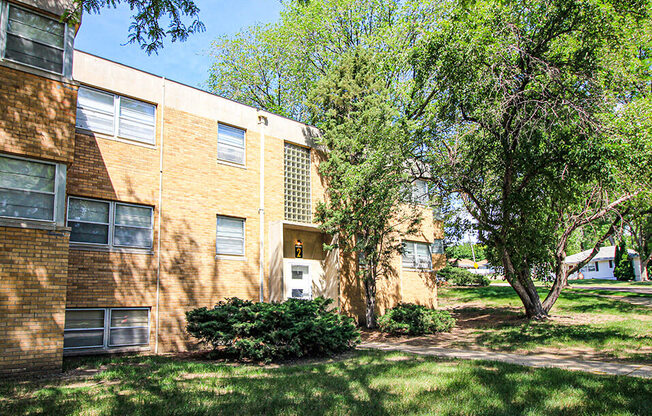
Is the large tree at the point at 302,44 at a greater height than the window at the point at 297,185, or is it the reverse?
the large tree at the point at 302,44

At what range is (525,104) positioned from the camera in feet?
37.2

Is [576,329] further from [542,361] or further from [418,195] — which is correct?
[418,195]

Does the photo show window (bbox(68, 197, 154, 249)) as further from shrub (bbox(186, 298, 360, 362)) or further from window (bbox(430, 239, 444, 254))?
window (bbox(430, 239, 444, 254))

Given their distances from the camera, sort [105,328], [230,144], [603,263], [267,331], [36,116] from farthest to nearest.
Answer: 1. [603,263]
2. [230,144]
3. [105,328]
4. [267,331]
5. [36,116]

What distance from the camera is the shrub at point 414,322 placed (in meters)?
14.9

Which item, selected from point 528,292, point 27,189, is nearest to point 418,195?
point 528,292

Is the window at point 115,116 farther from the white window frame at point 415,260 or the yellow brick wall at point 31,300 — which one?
the white window frame at point 415,260

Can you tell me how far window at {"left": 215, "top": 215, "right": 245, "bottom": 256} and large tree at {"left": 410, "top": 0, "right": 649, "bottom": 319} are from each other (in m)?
6.36

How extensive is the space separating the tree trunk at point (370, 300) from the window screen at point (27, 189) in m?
10.7

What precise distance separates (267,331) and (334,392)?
3.67 metres

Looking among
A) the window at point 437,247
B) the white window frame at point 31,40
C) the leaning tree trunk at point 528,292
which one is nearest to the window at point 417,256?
the window at point 437,247

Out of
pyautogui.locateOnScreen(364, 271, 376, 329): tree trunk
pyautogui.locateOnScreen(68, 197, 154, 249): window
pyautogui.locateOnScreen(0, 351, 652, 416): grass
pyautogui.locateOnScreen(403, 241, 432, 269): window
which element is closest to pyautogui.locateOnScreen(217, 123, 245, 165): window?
pyautogui.locateOnScreen(68, 197, 154, 249): window

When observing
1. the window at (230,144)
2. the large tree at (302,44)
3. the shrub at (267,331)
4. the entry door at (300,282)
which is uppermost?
the large tree at (302,44)

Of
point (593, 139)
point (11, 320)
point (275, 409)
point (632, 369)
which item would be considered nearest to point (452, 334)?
point (632, 369)
